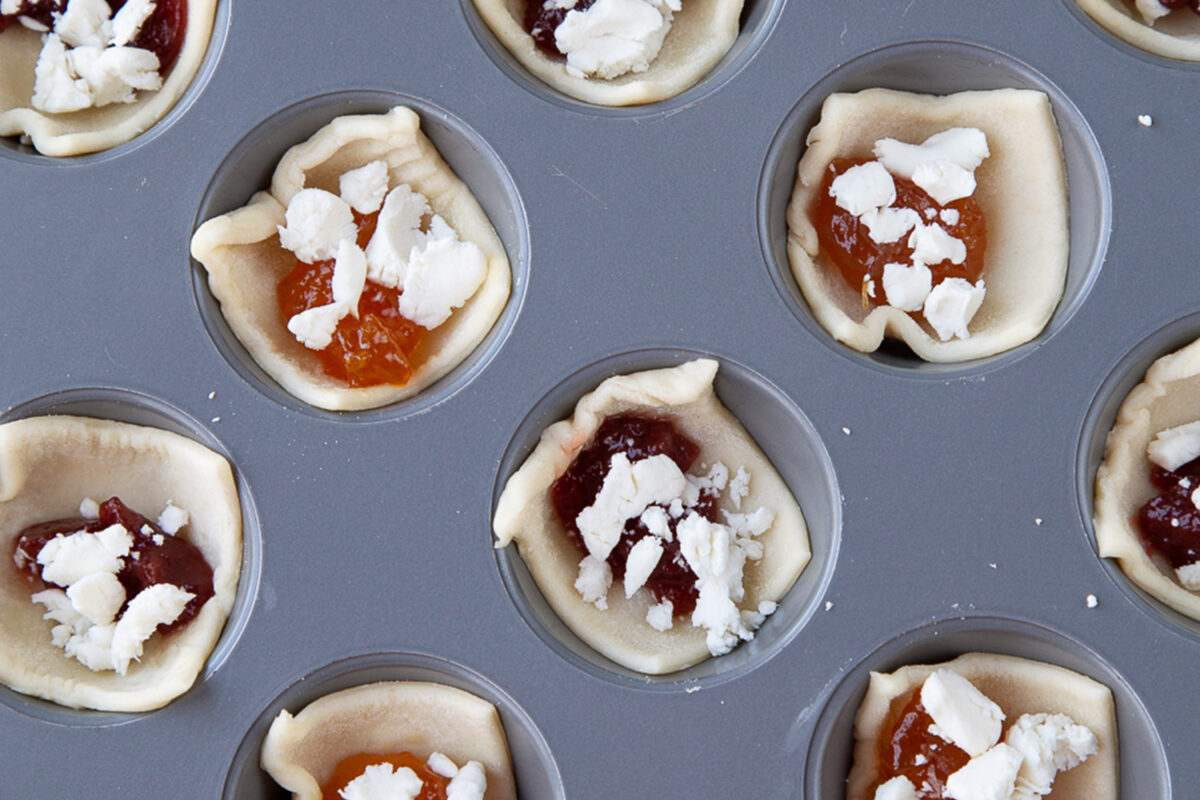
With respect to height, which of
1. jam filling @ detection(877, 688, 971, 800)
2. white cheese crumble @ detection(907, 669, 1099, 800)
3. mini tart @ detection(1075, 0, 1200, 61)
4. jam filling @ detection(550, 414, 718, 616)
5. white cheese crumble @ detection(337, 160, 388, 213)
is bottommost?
jam filling @ detection(877, 688, 971, 800)

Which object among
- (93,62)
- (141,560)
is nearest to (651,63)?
(93,62)

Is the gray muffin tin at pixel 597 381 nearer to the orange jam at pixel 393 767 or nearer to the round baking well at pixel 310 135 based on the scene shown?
the round baking well at pixel 310 135

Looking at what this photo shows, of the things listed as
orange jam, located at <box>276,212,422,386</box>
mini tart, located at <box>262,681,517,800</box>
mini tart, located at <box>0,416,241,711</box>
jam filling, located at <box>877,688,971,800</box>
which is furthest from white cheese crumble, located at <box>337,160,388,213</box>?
jam filling, located at <box>877,688,971,800</box>

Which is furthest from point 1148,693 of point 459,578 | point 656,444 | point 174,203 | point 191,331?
point 174,203

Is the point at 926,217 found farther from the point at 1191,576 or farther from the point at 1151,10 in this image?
the point at 1191,576

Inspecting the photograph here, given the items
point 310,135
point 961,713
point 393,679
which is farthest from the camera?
point 310,135

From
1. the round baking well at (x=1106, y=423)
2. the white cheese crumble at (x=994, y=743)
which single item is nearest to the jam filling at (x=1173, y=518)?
the round baking well at (x=1106, y=423)

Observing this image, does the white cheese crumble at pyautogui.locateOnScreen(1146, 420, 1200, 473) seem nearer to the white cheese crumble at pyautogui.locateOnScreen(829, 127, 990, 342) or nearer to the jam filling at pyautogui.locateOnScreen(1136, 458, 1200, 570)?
the jam filling at pyautogui.locateOnScreen(1136, 458, 1200, 570)
